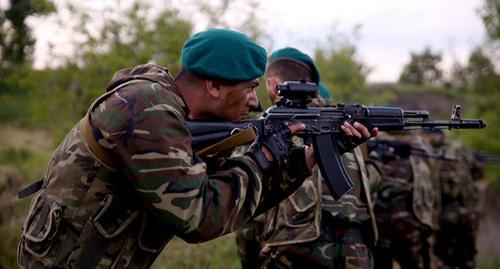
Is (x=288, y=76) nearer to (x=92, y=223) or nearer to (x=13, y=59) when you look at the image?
(x=92, y=223)

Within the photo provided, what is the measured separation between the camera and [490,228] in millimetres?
15977

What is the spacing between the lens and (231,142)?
266 cm

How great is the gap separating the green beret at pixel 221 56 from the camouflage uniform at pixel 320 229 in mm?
1525

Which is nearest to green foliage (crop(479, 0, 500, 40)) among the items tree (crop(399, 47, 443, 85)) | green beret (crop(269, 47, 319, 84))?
green beret (crop(269, 47, 319, 84))

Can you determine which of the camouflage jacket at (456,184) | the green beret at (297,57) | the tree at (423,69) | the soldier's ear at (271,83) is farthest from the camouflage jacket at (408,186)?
the tree at (423,69)

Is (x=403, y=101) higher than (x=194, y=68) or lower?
higher

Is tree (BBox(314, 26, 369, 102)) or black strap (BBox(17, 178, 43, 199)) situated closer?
black strap (BBox(17, 178, 43, 199))

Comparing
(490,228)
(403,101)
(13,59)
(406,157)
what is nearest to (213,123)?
(406,157)

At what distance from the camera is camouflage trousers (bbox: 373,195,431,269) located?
6695 millimetres

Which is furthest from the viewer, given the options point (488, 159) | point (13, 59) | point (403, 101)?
point (403, 101)

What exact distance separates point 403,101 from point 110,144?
28.5 metres

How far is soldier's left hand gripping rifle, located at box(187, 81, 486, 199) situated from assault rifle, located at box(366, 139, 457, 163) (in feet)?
8.74

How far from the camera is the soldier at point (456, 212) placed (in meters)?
8.59

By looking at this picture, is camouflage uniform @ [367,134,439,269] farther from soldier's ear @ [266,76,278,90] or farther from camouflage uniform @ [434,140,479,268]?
soldier's ear @ [266,76,278,90]
